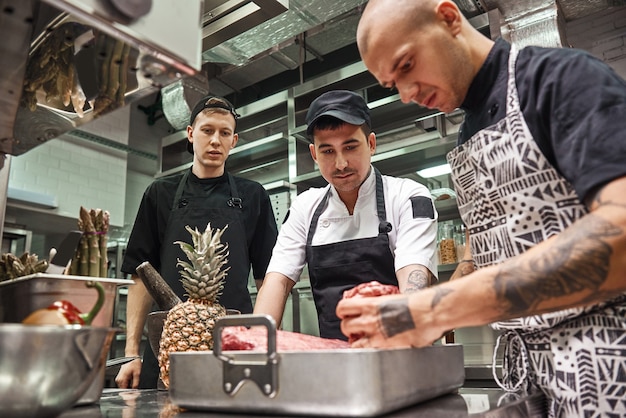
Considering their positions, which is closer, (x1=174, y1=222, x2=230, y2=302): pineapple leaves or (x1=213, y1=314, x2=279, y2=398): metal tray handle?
(x1=213, y1=314, x2=279, y2=398): metal tray handle

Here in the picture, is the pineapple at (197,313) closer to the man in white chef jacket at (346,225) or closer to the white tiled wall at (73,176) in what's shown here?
the man in white chef jacket at (346,225)

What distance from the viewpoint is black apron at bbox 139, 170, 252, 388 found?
236 centimetres

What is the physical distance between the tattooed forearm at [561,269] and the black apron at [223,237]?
162cm

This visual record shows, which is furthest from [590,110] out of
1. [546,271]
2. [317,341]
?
[317,341]

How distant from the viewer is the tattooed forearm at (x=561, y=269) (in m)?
0.87

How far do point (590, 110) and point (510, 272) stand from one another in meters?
0.33

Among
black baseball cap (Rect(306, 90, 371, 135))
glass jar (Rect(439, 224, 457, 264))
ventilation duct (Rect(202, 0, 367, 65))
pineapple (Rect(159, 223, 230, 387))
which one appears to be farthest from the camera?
glass jar (Rect(439, 224, 457, 264))

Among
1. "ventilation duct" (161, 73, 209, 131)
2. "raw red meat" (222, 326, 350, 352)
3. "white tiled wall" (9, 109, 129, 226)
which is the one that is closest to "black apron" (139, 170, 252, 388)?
"raw red meat" (222, 326, 350, 352)

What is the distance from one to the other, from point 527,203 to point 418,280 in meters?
0.60

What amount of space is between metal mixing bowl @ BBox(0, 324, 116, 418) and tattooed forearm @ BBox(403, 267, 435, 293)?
3.29ft

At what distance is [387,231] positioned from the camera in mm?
1886

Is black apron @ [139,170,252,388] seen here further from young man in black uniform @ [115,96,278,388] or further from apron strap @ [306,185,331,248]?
apron strap @ [306,185,331,248]

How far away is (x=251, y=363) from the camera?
866 mm

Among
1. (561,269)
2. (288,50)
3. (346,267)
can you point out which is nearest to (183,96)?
(288,50)
